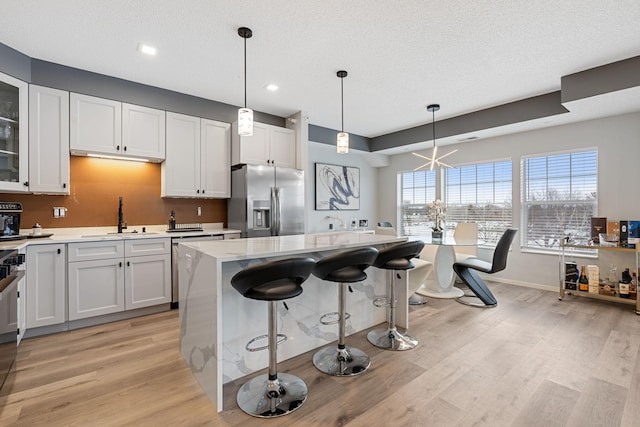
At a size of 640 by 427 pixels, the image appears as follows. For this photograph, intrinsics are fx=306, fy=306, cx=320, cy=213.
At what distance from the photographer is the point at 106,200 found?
371 cm

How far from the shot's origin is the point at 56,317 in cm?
295

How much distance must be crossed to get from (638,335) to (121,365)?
456 centimetres

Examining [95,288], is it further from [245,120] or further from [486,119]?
[486,119]

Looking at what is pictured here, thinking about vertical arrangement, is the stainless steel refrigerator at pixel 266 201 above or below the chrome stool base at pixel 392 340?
above

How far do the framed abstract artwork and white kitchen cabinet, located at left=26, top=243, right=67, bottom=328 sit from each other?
385cm

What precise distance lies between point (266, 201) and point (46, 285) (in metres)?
2.44

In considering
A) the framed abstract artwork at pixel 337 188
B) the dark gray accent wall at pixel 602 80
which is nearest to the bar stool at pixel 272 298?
the dark gray accent wall at pixel 602 80

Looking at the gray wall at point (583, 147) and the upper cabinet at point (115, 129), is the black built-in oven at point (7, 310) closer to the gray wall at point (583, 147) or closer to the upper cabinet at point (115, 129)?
the upper cabinet at point (115, 129)

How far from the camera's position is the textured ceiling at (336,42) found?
2.33 metres

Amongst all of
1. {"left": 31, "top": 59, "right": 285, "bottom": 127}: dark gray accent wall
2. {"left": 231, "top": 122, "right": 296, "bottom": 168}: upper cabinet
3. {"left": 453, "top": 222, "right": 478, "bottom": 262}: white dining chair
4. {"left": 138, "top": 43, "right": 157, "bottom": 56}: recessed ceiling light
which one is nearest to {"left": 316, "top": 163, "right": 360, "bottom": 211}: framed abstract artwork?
{"left": 231, "top": 122, "right": 296, "bottom": 168}: upper cabinet

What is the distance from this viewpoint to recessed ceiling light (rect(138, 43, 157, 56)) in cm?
283

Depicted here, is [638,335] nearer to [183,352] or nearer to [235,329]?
[235,329]

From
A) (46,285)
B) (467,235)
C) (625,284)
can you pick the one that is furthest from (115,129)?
(625,284)

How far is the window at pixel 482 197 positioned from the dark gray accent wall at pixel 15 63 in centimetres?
611
